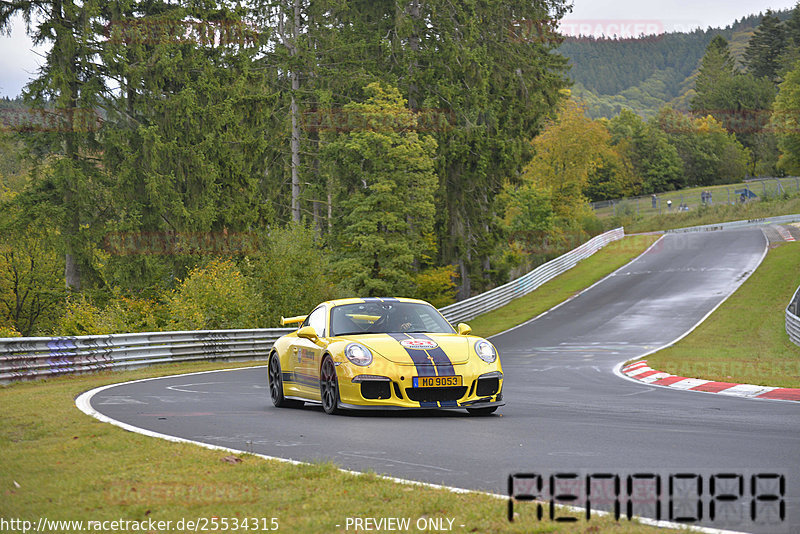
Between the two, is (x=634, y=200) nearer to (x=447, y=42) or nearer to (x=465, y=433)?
(x=447, y=42)

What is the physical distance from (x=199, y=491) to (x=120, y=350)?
1693 centimetres

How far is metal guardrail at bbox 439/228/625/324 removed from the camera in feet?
142

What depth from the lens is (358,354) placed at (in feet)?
36.8

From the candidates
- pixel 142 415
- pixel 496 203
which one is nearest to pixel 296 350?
pixel 142 415

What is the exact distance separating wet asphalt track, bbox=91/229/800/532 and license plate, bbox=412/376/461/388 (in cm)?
41

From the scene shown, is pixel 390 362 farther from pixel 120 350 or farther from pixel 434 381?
pixel 120 350

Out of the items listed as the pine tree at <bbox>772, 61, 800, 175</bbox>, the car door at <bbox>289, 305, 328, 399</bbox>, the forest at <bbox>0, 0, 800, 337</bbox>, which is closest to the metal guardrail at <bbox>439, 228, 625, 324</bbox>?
the forest at <bbox>0, 0, 800, 337</bbox>

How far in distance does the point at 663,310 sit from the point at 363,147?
15.6 meters

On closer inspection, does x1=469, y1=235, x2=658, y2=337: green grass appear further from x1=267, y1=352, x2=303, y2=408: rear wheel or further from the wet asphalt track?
x1=267, y1=352, x2=303, y2=408: rear wheel

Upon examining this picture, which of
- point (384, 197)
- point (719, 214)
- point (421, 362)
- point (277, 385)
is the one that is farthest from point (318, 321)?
point (719, 214)

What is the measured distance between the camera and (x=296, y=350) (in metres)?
12.8

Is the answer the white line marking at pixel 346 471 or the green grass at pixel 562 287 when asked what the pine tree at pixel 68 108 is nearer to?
Result: the green grass at pixel 562 287

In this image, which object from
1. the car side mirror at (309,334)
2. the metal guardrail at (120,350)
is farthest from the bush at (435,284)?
the car side mirror at (309,334)

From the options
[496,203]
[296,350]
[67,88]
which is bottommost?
[296,350]
